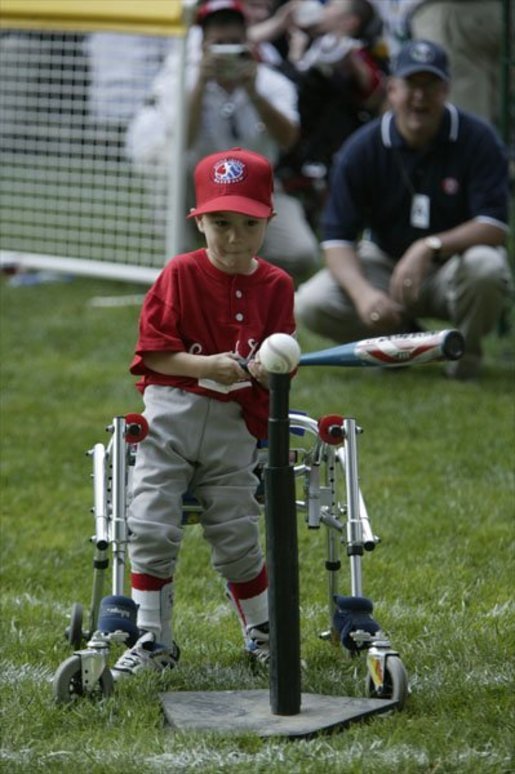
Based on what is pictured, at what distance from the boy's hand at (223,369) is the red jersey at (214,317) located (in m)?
0.12

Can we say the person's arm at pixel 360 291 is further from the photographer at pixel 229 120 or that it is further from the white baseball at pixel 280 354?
the white baseball at pixel 280 354

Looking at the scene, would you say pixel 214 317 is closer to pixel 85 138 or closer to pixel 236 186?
pixel 236 186

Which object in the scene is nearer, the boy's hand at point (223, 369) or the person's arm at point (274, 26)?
the boy's hand at point (223, 369)

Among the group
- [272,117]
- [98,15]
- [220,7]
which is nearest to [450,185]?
[272,117]

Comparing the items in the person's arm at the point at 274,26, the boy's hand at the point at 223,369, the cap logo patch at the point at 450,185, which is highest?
the person's arm at the point at 274,26

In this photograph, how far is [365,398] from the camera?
8258 millimetres

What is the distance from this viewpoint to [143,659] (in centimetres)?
439

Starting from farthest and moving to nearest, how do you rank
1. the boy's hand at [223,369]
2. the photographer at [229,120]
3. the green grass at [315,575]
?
the photographer at [229,120] < the boy's hand at [223,369] < the green grass at [315,575]

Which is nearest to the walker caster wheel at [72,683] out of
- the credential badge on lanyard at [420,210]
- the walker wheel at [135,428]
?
the walker wheel at [135,428]

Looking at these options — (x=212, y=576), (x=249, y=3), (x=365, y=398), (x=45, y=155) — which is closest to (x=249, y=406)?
(x=212, y=576)

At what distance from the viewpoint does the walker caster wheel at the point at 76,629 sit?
4762 mm

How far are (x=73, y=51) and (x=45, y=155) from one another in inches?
32.9

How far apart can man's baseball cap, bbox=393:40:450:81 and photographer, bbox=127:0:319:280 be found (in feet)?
7.87

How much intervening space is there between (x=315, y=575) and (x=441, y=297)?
330cm
